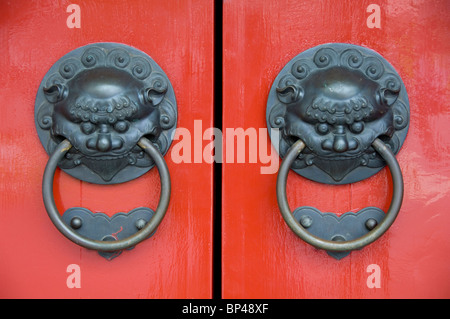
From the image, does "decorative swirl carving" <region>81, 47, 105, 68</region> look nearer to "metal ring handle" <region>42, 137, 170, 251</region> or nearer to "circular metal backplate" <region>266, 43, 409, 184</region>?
"metal ring handle" <region>42, 137, 170, 251</region>

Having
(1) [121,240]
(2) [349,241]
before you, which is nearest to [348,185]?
(2) [349,241]

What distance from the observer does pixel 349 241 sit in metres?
0.55

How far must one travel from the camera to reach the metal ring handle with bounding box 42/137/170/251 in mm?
560

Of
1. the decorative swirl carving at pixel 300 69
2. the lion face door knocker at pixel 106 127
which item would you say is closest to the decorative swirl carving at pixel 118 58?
the lion face door knocker at pixel 106 127

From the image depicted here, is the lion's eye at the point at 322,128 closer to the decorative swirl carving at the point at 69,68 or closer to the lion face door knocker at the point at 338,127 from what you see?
the lion face door knocker at the point at 338,127

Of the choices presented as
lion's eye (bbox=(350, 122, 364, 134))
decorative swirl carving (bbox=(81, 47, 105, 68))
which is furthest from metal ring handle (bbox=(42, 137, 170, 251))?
lion's eye (bbox=(350, 122, 364, 134))

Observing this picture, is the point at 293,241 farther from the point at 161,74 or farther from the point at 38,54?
the point at 38,54

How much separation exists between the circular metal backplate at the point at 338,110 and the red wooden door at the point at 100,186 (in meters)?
0.11

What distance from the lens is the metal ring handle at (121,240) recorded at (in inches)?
22.0

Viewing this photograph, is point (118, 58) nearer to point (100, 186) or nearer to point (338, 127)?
point (100, 186)

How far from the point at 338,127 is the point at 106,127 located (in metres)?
0.29

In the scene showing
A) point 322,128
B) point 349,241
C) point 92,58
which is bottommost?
point 349,241

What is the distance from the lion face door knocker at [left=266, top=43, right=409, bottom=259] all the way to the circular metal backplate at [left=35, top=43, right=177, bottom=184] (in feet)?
0.51

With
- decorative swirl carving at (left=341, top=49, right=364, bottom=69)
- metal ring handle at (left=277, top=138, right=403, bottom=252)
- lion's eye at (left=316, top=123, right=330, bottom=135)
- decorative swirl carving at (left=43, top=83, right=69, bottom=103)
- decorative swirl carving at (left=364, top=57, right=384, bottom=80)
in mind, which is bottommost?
metal ring handle at (left=277, top=138, right=403, bottom=252)
